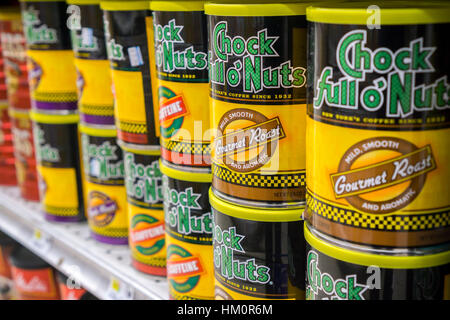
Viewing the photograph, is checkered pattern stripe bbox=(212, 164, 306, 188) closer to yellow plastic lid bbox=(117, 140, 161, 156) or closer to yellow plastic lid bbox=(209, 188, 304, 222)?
yellow plastic lid bbox=(209, 188, 304, 222)

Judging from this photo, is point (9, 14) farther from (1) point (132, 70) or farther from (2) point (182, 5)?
(2) point (182, 5)

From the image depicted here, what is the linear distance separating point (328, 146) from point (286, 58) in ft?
0.65

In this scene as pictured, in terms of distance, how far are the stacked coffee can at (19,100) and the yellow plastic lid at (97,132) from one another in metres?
0.50

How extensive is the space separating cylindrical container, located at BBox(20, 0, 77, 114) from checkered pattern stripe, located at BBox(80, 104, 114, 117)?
18 cm

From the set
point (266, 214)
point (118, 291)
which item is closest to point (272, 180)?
point (266, 214)

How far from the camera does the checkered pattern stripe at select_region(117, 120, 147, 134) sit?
4.63 feet

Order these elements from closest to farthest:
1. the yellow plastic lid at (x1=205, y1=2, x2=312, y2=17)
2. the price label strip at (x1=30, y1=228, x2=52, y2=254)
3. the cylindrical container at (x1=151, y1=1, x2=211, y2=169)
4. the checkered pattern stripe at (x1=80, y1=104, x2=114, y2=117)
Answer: the yellow plastic lid at (x1=205, y1=2, x2=312, y2=17), the cylindrical container at (x1=151, y1=1, x2=211, y2=169), the checkered pattern stripe at (x1=80, y1=104, x2=114, y2=117), the price label strip at (x1=30, y1=228, x2=52, y2=254)

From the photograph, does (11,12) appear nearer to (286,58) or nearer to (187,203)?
(187,203)

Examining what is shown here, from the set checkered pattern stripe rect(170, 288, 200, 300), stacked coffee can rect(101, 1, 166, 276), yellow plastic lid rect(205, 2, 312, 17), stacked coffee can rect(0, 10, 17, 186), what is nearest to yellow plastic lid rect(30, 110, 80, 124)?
stacked coffee can rect(101, 1, 166, 276)

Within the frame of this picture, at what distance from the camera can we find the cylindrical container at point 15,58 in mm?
1928

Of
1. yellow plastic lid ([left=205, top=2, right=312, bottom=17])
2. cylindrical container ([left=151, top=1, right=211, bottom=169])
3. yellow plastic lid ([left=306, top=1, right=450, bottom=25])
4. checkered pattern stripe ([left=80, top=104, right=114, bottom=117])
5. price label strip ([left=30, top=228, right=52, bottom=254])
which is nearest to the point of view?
yellow plastic lid ([left=306, top=1, right=450, bottom=25])

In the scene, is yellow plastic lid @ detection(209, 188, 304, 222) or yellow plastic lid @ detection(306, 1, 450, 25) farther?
yellow plastic lid @ detection(209, 188, 304, 222)

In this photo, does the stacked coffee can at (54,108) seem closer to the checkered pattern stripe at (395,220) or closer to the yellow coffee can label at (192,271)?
the yellow coffee can label at (192,271)

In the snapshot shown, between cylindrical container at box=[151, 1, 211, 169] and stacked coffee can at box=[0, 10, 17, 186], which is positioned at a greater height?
cylindrical container at box=[151, 1, 211, 169]
